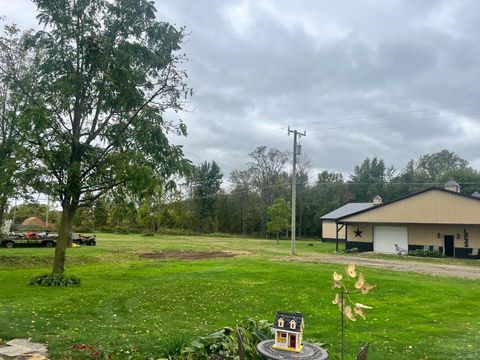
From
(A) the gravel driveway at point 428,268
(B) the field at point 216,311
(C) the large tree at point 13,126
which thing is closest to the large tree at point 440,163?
(A) the gravel driveway at point 428,268

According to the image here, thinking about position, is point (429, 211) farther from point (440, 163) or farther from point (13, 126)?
point (440, 163)

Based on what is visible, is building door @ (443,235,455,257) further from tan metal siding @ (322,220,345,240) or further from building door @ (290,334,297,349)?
building door @ (290,334,297,349)

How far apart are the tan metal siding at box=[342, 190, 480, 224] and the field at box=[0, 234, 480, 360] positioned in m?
14.6

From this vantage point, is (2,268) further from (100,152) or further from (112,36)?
(112,36)

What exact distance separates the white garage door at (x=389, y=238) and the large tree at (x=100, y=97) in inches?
973

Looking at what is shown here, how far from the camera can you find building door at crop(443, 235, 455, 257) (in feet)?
101

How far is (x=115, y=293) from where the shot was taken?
11352mm

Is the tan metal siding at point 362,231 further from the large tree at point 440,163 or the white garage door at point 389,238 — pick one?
the large tree at point 440,163

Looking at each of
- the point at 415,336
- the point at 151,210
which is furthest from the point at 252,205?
the point at 415,336

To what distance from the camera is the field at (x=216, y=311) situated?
664 cm

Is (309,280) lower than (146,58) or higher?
lower

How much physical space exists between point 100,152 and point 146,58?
3362 mm

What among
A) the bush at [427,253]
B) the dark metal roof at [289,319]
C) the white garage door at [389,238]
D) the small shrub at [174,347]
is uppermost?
the white garage door at [389,238]

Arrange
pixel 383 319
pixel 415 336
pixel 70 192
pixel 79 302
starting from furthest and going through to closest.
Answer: pixel 70 192
pixel 79 302
pixel 383 319
pixel 415 336
